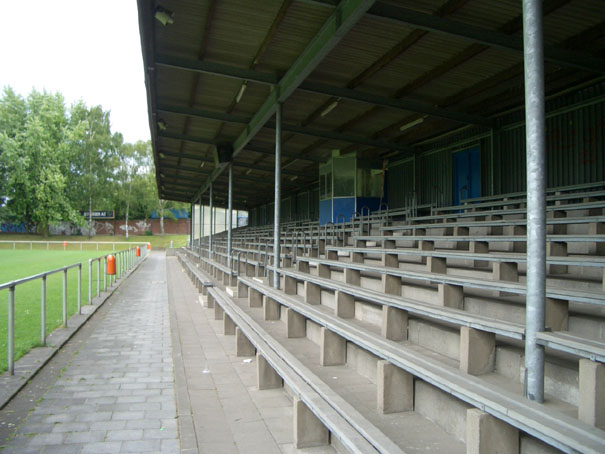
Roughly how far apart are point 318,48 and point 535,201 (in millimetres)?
4566

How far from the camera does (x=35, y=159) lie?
45.7m

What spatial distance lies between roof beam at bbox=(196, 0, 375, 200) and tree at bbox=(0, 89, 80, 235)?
4430 cm

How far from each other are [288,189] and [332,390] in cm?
2207

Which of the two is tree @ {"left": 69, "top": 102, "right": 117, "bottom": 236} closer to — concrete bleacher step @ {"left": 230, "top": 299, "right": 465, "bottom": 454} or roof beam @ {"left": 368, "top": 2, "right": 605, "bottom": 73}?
roof beam @ {"left": 368, "top": 2, "right": 605, "bottom": 73}

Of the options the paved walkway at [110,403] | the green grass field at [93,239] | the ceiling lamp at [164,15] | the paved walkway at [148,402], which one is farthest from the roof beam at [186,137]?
the green grass field at [93,239]

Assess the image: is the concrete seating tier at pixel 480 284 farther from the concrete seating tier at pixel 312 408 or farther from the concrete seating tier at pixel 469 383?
the concrete seating tier at pixel 312 408

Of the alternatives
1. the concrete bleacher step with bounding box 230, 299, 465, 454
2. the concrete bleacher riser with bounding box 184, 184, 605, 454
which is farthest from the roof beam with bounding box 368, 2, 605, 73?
the concrete bleacher step with bounding box 230, 299, 465, 454

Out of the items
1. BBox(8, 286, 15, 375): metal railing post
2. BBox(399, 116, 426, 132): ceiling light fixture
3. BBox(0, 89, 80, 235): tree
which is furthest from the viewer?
BBox(0, 89, 80, 235): tree

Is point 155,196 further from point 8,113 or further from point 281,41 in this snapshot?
point 281,41

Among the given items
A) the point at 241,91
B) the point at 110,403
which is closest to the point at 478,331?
the point at 110,403

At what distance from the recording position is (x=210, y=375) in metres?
5.18

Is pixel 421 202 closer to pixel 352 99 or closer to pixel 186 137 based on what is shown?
pixel 352 99

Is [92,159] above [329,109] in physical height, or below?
above

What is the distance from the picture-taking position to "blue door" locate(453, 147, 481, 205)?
1111cm
